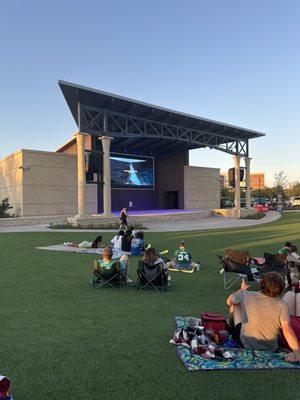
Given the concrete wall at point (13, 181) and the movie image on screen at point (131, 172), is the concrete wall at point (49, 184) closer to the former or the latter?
the concrete wall at point (13, 181)

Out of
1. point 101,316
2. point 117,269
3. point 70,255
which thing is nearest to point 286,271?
Answer: point 117,269

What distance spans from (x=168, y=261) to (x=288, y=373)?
6.39 m

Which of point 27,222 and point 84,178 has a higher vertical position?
point 84,178

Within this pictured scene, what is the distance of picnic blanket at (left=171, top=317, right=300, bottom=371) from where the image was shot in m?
3.95

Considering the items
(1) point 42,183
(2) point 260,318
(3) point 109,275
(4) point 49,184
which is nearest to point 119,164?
(4) point 49,184

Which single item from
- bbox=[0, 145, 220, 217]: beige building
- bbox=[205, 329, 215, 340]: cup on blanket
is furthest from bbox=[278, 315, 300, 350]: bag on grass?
bbox=[0, 145, 220, 217]: beige building

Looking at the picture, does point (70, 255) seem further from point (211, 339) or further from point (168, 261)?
point (211, 339)

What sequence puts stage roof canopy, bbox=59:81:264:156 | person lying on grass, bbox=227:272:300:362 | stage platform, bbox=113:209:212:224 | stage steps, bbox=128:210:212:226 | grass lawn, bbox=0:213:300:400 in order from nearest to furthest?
grass lawn, bbox=0:213:300:400 < person lying on grass, bbox=227:272:300:362 < stage roof canopy, bbox=59:81:264:156 < stage steps, bbox=128:210:212:226 < stage platform, bbox=113:209:212:224

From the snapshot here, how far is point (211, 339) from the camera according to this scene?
4527mm

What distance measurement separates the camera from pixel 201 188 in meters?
41.3

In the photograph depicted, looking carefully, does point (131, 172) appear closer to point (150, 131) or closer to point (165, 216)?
point (150, 131)

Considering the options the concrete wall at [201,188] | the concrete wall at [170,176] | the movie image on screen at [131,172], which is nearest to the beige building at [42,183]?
the movie image on screen at [131,172]

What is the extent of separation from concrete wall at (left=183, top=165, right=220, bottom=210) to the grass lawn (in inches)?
1204

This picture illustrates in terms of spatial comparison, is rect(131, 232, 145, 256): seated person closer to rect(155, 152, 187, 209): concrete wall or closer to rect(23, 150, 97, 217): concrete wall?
rect(23, 150, 97, 217): concrete wall
